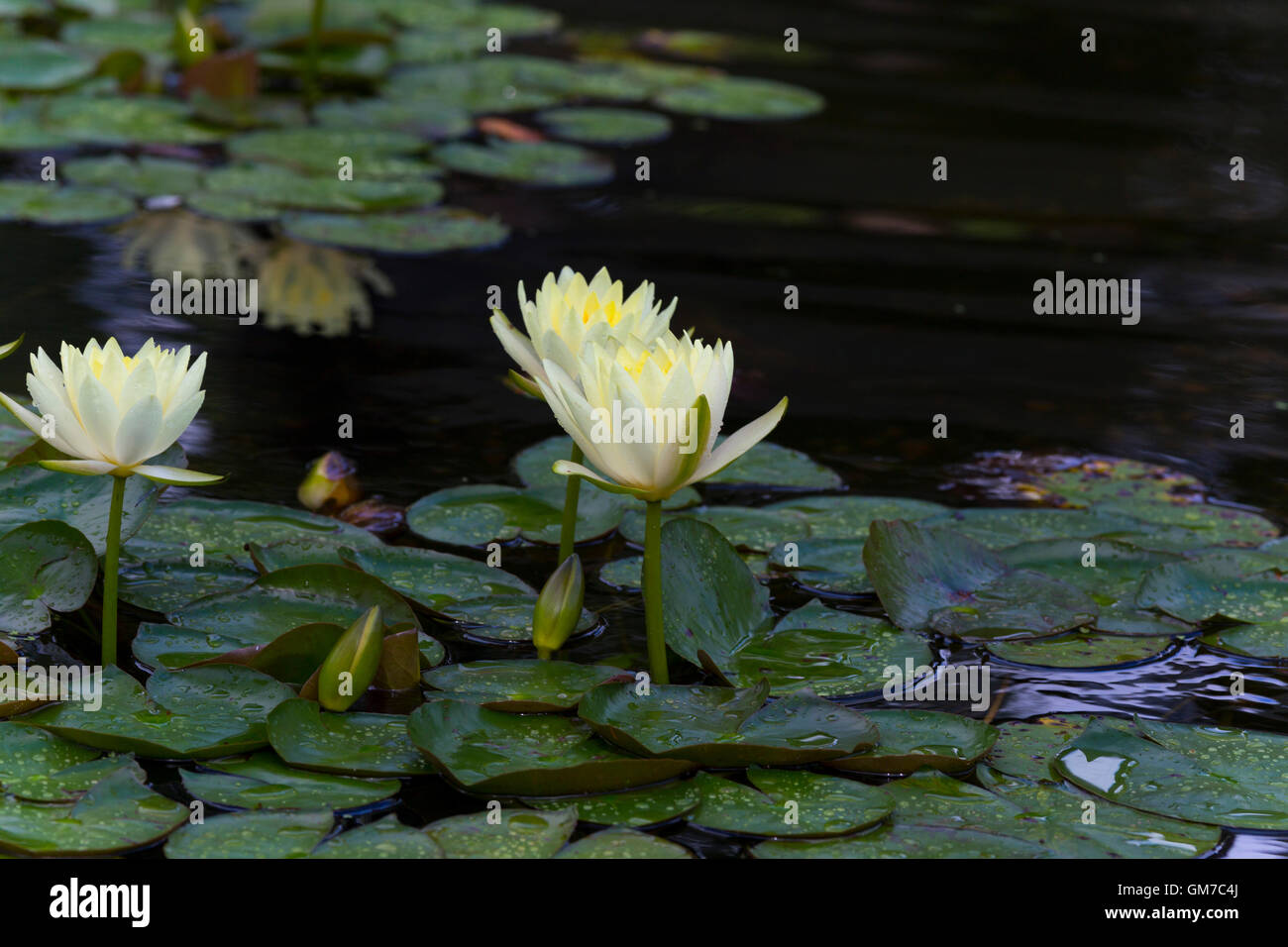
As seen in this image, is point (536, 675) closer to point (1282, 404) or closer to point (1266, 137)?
point (1282, 404)

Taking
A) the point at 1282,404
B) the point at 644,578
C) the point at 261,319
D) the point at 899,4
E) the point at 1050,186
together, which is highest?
the point at 899,4

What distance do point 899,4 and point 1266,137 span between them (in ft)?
7.25

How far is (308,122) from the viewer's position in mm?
4770

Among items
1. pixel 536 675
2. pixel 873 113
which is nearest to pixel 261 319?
pixel 536 675

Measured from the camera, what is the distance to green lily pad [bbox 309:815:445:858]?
1.54 metres

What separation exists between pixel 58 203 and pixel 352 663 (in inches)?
104

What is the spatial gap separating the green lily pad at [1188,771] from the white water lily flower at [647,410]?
604mm

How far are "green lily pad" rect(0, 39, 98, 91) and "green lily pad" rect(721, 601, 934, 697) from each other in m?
3.75

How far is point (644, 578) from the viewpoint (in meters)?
1.82

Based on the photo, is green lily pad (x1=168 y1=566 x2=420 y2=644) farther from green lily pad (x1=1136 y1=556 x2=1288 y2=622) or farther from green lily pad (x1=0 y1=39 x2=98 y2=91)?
green lily pad (x1=0 y1=39 x2=98 y2=91)

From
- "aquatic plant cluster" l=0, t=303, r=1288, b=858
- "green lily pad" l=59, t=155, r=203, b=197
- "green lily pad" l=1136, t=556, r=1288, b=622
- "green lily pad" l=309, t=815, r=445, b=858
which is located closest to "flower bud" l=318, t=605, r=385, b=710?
"aquatic plant cluster" l=0, t=303, r=1288, b=858

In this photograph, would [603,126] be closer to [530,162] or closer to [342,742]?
[530,162]

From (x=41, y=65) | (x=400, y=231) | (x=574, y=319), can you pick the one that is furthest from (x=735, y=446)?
(x=41, y=65)

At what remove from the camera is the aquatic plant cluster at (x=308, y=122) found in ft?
12.5
